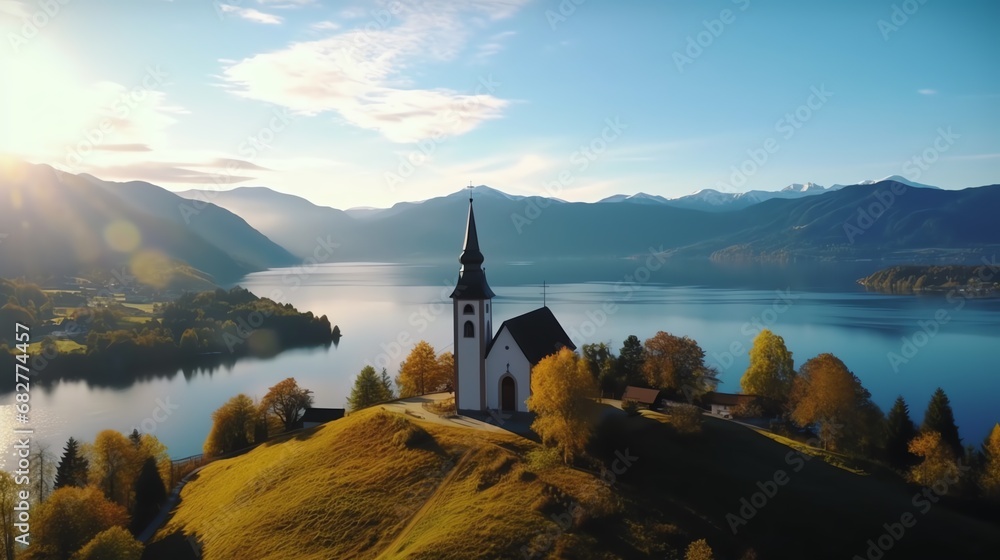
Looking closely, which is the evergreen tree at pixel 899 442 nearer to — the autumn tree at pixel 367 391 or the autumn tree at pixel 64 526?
the autumn tree at pixel 367 391

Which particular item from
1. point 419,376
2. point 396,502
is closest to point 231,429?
point 419,376

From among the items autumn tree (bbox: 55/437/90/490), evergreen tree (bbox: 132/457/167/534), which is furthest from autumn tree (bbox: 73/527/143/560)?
autumn tree (bbox: 55/437/90/490)

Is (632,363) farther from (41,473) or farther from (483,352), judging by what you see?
(41,473)

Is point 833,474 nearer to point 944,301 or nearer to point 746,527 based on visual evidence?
point 746,527

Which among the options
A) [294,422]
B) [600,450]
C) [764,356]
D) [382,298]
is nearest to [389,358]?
[294,422]

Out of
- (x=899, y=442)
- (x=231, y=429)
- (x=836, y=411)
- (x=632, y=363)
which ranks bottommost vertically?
(x=231, y=429)

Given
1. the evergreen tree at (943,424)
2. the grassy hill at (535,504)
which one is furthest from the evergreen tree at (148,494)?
the evergreen tree at (943,424)
